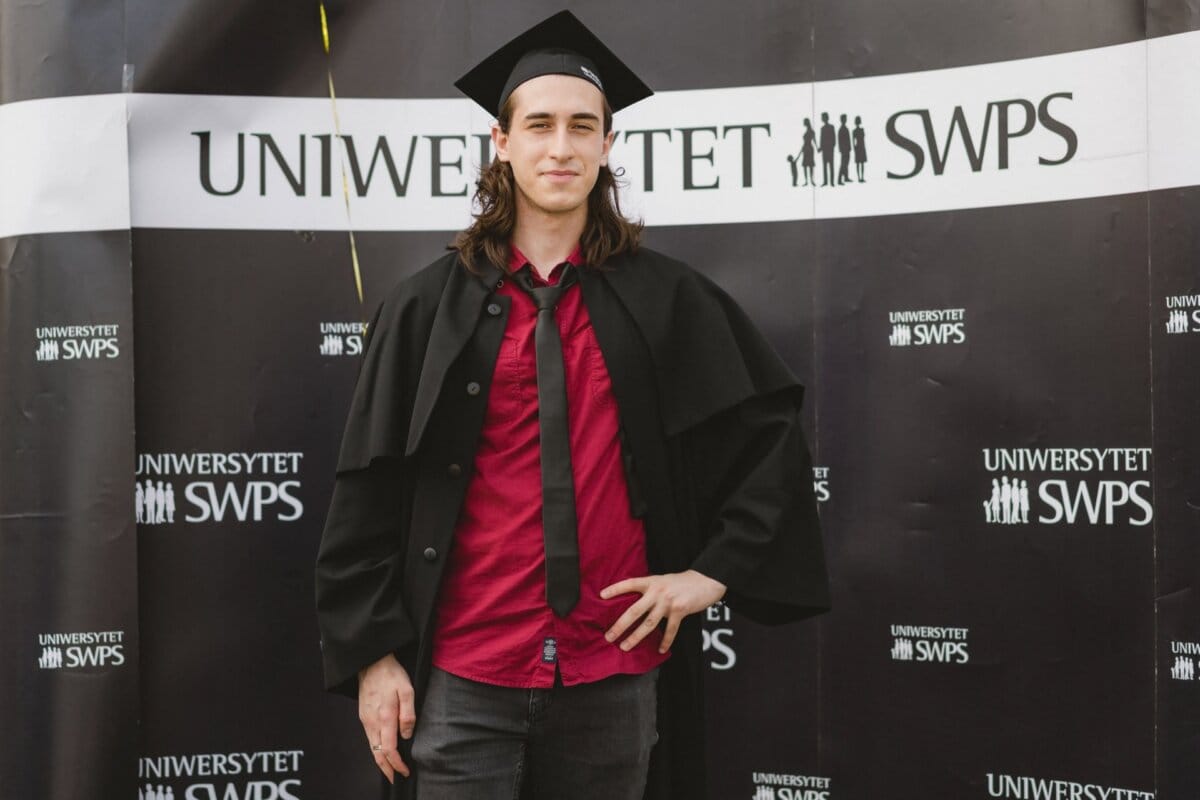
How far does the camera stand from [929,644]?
10.3ft

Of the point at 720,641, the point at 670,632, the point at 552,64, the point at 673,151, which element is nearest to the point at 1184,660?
the point at 720,641

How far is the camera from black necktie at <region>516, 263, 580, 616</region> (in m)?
1.93

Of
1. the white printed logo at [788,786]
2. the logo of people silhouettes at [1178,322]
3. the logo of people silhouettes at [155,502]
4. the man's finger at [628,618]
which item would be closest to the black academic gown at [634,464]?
the man's finger at [628,618]

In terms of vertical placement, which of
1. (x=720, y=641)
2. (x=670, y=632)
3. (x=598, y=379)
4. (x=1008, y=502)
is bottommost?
(x=720, y=641)

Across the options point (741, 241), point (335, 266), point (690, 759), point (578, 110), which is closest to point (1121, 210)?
point (741, 241)

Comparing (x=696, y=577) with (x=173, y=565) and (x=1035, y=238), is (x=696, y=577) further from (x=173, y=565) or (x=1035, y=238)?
(x=173, y=565)

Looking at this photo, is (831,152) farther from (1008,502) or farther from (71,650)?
(71,650)

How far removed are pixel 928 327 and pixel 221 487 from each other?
82.9 inches

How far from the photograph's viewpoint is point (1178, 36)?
2854 mm

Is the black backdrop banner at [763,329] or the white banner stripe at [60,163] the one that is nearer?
the black backdrop banner at [763,329]

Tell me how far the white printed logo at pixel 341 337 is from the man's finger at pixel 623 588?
1.64m

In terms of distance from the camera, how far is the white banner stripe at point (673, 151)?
2996 mm

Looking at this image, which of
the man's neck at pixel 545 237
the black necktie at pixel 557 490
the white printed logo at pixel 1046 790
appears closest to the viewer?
the black necktie at pixel 557 490

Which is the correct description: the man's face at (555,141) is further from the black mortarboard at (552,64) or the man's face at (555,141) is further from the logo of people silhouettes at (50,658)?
the logo of people silhouettes at (50,658)
